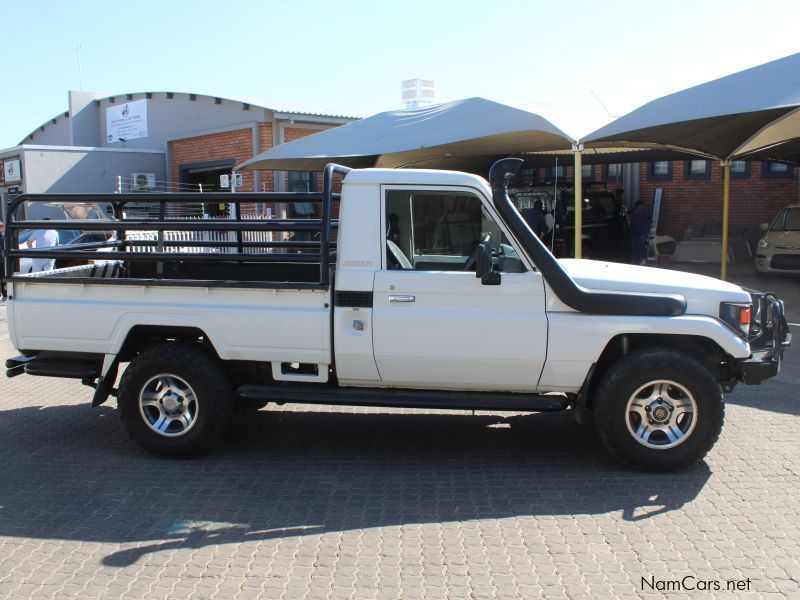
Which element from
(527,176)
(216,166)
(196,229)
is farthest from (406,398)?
(216,166)

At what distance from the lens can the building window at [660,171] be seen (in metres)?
21.1

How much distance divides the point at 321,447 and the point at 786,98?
8066 mm

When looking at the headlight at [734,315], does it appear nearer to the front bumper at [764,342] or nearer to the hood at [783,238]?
the front bumper at [764,342]

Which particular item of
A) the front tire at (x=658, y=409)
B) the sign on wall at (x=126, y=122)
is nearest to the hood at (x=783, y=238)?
the front tire at (x=658, y=409)

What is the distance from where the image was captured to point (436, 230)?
211 inches

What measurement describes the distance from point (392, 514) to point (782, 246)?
13.3m

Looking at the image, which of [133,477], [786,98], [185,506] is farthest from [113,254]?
[786,98]

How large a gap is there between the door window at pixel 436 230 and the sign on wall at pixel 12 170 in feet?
71.7

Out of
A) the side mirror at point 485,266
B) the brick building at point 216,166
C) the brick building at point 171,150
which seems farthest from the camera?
the brick building at point 171,150

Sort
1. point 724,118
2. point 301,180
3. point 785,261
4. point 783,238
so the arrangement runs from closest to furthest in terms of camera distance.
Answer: point 724,118 → point 785,261 → point 783,238 → point 301,180

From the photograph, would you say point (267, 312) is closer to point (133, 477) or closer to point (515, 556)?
point (133, 477)

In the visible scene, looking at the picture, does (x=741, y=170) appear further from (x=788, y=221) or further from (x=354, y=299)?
(x=354, y=299)

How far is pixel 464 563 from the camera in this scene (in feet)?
12.9

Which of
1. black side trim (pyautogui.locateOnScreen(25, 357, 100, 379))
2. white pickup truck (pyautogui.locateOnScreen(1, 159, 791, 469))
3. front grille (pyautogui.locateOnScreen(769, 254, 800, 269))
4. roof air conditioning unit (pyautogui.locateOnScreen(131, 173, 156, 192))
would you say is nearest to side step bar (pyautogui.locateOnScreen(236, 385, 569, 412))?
white pickup truck (pyautogui.locateOnScreen(1, 159, 791, 469))
